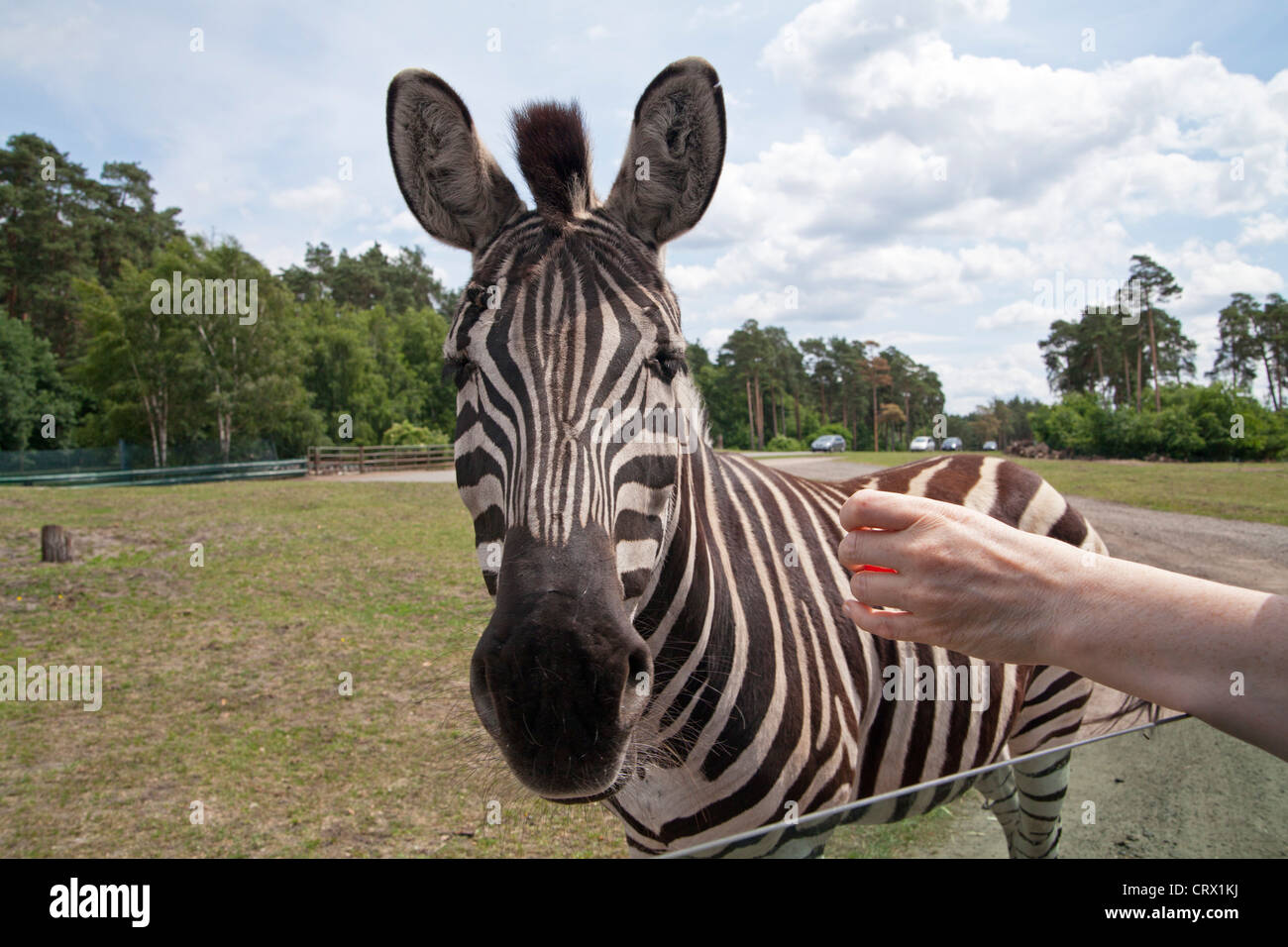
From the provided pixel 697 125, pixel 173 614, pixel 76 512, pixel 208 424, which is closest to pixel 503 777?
pixel 697 125

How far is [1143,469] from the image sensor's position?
16000 millimetres

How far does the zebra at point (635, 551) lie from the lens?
132 cm

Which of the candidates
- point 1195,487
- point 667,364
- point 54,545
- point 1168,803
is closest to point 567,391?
point 667,364

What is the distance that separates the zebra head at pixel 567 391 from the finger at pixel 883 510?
1.79 ft

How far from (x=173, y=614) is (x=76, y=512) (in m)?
9.63

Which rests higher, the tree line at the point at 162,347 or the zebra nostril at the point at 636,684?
the tree line at the point at 162,347

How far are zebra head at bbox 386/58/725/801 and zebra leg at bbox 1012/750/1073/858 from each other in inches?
68.3

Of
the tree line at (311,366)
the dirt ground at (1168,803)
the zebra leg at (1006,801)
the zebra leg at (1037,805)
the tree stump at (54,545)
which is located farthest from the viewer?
the tree line at (311,366)

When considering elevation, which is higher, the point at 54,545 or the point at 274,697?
the point at 54,545

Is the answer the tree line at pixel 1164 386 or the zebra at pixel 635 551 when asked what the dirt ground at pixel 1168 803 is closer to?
the zebra at pixel 635 551

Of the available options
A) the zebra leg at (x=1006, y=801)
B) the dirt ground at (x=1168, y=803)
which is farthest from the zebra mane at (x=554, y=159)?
the zebra leg at (x=1006, y=801)

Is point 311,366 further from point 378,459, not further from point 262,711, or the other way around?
point 262,711

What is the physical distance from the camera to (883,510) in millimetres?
988

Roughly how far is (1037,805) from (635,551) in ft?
7.48
